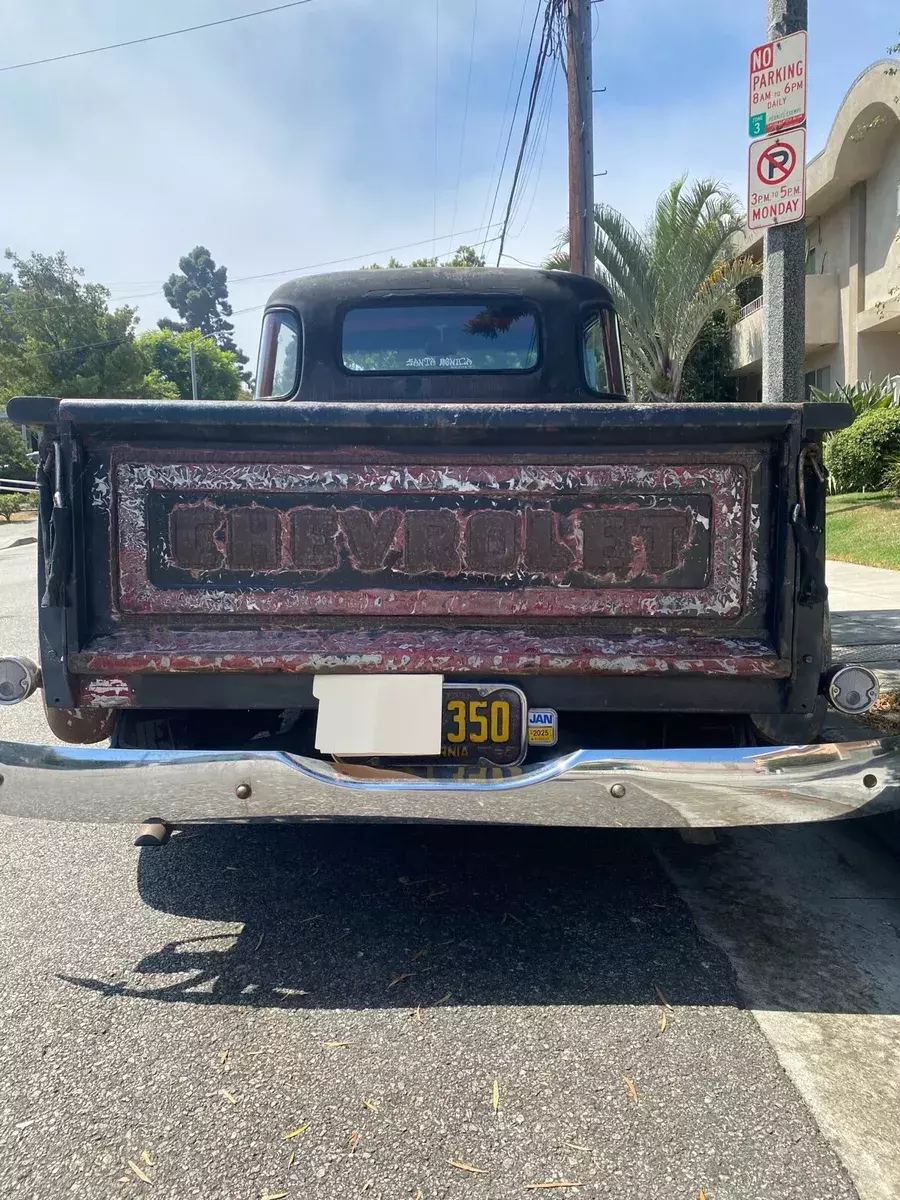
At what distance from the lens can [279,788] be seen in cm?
254

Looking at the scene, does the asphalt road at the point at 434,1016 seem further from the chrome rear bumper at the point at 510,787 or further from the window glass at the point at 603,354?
the window glass at the point at 603,354

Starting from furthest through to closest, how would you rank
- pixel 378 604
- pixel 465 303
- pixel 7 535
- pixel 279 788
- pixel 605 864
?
pixel 7 535
pixel 465 303
pixel 605 864
pixel 378 604
pixel 279 788

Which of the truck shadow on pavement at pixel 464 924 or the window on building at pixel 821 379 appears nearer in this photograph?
the truck shadow on pavement at pixel 464 924

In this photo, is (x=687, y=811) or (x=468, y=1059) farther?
(x=687, y=811)

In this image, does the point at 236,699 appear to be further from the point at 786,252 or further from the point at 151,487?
the point at 786,252

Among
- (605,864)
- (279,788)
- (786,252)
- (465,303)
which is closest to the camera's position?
(279,788)

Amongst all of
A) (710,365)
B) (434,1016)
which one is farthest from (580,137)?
(710,365)

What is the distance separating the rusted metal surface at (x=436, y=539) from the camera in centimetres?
266

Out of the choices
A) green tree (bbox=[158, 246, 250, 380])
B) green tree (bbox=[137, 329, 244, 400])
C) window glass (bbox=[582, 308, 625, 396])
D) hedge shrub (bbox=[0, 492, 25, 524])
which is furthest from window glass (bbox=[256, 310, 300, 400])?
green tree (bbox=[158, 246, 250, 380])

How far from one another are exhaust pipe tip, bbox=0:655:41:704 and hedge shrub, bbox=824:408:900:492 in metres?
14.2

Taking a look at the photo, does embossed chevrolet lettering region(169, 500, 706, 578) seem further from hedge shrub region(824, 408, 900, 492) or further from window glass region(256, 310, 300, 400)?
hedge shrub region(824, 408, 900, 492)

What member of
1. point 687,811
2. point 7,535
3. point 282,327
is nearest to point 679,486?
point 687,811

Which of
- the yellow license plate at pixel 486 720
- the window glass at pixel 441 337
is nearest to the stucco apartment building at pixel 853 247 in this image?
the window glass at pixel 441 337

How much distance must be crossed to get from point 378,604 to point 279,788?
2.02 ft
